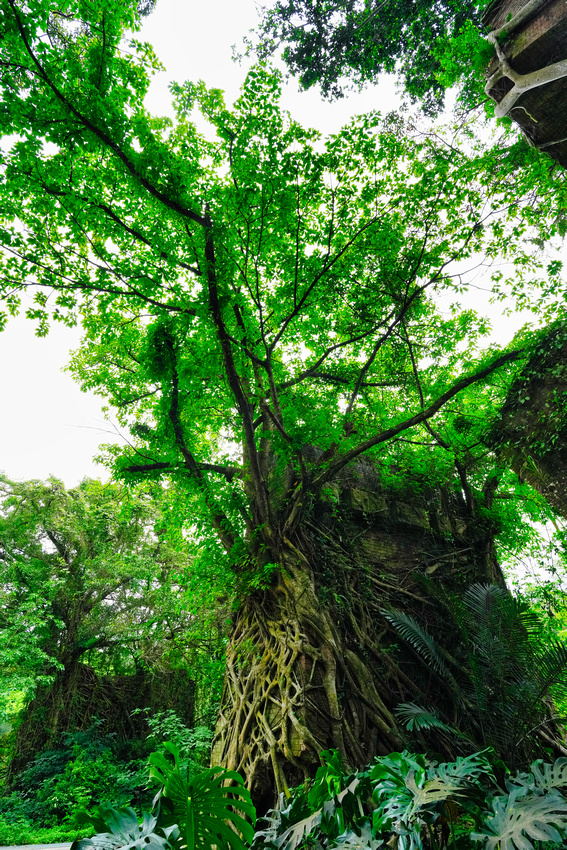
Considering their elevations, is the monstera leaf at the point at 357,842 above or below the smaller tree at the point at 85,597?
below

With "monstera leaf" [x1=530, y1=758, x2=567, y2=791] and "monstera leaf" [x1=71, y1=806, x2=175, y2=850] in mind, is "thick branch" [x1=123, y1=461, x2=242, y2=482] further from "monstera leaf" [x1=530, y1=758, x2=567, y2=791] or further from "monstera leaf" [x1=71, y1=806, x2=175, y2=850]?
"monstera leaf" [x1=530, y1=758, x2=567, y2=791]

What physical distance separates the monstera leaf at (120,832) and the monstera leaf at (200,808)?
4.6 inches

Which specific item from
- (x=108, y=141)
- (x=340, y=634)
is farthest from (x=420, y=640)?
(x=108, y=141)

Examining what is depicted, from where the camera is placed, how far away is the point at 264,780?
3.70m

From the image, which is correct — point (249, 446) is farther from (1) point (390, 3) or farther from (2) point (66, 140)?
(1) point (390, 3)

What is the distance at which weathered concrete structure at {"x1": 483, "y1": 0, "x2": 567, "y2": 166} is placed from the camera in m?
4.03

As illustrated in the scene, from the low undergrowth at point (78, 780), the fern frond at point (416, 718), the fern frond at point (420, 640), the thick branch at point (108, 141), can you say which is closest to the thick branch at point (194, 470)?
the thick branch at point (108, 141)

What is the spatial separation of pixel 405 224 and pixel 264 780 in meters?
6.37

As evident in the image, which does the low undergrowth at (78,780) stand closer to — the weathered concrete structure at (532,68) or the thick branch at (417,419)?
the thick branch at (417,419)

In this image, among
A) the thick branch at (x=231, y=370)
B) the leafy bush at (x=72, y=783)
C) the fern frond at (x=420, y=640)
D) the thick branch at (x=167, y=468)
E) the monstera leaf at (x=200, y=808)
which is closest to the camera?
the monstera leaf at (x=200, y=808)

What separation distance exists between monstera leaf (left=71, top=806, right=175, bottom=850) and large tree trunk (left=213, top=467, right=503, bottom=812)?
9.58 feet

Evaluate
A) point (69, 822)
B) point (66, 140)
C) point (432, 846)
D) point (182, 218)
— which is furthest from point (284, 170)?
point (69, 822)

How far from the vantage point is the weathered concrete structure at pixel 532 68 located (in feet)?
13.2

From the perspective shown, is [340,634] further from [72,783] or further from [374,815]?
[72,783]
